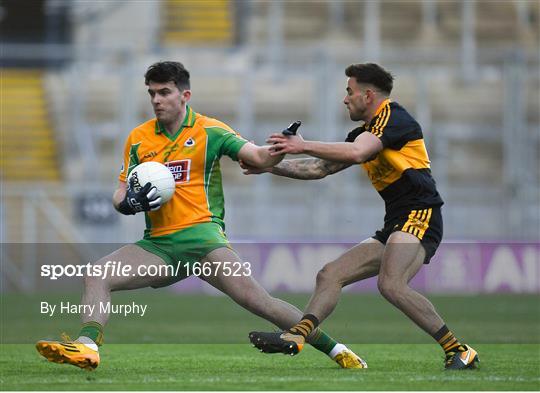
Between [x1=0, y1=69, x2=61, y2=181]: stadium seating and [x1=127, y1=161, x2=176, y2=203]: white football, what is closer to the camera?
[x1=127, y1=161, x2=176, y2=203]: white football

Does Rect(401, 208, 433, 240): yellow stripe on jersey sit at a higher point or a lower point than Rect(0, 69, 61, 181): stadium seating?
higher

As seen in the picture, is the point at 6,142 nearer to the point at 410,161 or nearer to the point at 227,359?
the point at 227,359

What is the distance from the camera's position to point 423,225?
354 inches

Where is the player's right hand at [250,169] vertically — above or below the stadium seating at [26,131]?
above

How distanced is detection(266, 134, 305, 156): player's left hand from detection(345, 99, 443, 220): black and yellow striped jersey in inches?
25.7

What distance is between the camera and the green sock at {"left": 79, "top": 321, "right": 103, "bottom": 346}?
8430mm

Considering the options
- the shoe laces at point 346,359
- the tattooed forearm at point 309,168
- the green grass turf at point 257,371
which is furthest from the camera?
the tattooed forearm at point 309,168

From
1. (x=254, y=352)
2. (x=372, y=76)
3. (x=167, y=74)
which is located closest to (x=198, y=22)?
(x=254, y=352)

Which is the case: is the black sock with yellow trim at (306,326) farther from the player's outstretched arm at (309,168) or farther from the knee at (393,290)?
the player's outstretched arm at (309,168)

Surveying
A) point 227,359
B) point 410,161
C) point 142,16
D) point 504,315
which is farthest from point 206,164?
point 142,16

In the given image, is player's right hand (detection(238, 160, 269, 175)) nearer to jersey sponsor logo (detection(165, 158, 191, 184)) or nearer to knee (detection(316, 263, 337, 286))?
jersey sponsor logo (detection(165, 158, 191, 184))

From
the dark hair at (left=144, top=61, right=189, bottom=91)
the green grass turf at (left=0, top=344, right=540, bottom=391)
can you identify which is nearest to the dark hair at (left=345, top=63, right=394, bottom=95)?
the dark hair at (left=144, top=61, right=189, bottom=91)

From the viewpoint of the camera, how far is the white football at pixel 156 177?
8.58 m

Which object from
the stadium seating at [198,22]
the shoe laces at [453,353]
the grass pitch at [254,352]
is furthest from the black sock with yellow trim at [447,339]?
the stadium seating at [198,22]
